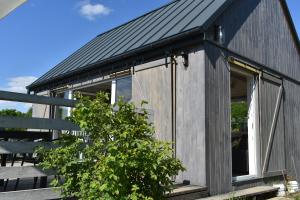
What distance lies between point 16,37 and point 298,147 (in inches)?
428

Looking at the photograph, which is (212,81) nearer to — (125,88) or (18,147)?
(125,88)

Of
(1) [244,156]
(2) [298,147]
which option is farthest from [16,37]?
(2) [298,147]

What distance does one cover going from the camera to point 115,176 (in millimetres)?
3566

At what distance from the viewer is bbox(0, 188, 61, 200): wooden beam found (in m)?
4.10

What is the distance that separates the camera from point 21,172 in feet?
14.0

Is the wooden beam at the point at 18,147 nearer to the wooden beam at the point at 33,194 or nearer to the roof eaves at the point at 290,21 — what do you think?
the wooden beam at the point at 33,194

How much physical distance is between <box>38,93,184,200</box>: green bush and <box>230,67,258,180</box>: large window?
4.15 m

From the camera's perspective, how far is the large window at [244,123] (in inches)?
315

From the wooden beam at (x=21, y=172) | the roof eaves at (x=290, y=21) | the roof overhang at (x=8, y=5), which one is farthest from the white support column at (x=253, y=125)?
the roof overhang at (x=8, y=5)

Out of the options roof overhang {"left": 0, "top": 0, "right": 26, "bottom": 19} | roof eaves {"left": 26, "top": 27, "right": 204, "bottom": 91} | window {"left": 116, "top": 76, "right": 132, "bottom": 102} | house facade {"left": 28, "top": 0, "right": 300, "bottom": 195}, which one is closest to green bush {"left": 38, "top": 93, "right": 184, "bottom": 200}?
roof overhang {"left": 0, "top": 0, "right": 26, "bottom": 19}

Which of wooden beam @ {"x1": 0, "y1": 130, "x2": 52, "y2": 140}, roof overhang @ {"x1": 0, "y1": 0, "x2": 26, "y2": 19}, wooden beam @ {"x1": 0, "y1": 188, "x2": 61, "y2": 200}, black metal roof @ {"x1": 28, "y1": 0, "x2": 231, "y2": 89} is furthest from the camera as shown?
black metal roof @ {"x1": 28, "y1": 0, "x2": 231, "y2": 89}

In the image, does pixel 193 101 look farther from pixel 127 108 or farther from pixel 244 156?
pixel 244 156

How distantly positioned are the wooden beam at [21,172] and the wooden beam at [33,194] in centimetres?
18

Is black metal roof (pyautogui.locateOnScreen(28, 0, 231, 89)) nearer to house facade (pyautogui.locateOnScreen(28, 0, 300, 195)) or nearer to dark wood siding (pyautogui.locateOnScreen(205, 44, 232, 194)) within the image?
house facade (pyautogui.locateOnScreen(28, 0, 300, 195))
